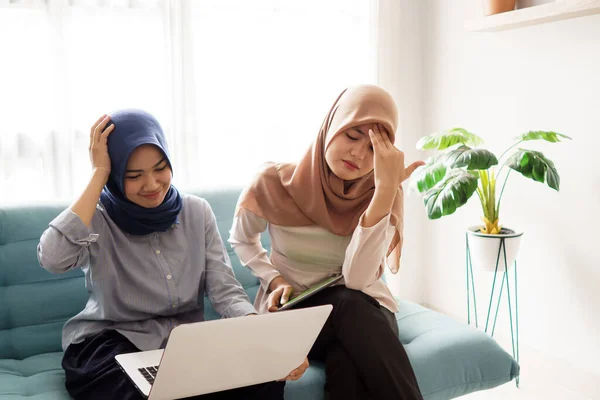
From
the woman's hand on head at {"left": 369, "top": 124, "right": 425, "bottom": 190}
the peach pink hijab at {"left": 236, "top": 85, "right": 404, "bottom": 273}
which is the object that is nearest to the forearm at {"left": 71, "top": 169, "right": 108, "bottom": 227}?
the peach pink hijab at {"left": 236, "top": 85, "right": 404, "bottom": 273}

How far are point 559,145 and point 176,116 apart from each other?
5.51 feet

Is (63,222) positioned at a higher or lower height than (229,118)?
lower

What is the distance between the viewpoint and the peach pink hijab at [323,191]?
6.15 ft

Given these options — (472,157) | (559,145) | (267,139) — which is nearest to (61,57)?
(267,139)

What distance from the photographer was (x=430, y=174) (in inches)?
102

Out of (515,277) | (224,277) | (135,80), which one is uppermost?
(135,80)

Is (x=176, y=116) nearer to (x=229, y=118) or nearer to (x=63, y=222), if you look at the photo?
(x=229, y=118)

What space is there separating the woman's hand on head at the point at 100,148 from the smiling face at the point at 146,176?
68mm

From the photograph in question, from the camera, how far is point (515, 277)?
272 centimetres

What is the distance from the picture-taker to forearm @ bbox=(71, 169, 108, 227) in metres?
1.68

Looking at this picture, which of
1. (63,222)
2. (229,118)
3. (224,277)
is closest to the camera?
(63,222)

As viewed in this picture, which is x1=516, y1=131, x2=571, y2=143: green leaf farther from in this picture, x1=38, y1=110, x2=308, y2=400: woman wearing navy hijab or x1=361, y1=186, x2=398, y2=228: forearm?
x1=38, y1=110, x2=308, y2=400: woman wearing navy hijab

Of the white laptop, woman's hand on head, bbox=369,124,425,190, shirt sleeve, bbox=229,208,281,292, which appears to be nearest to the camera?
the white laptop

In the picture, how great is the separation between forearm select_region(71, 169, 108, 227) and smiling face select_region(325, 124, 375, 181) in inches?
26.6
